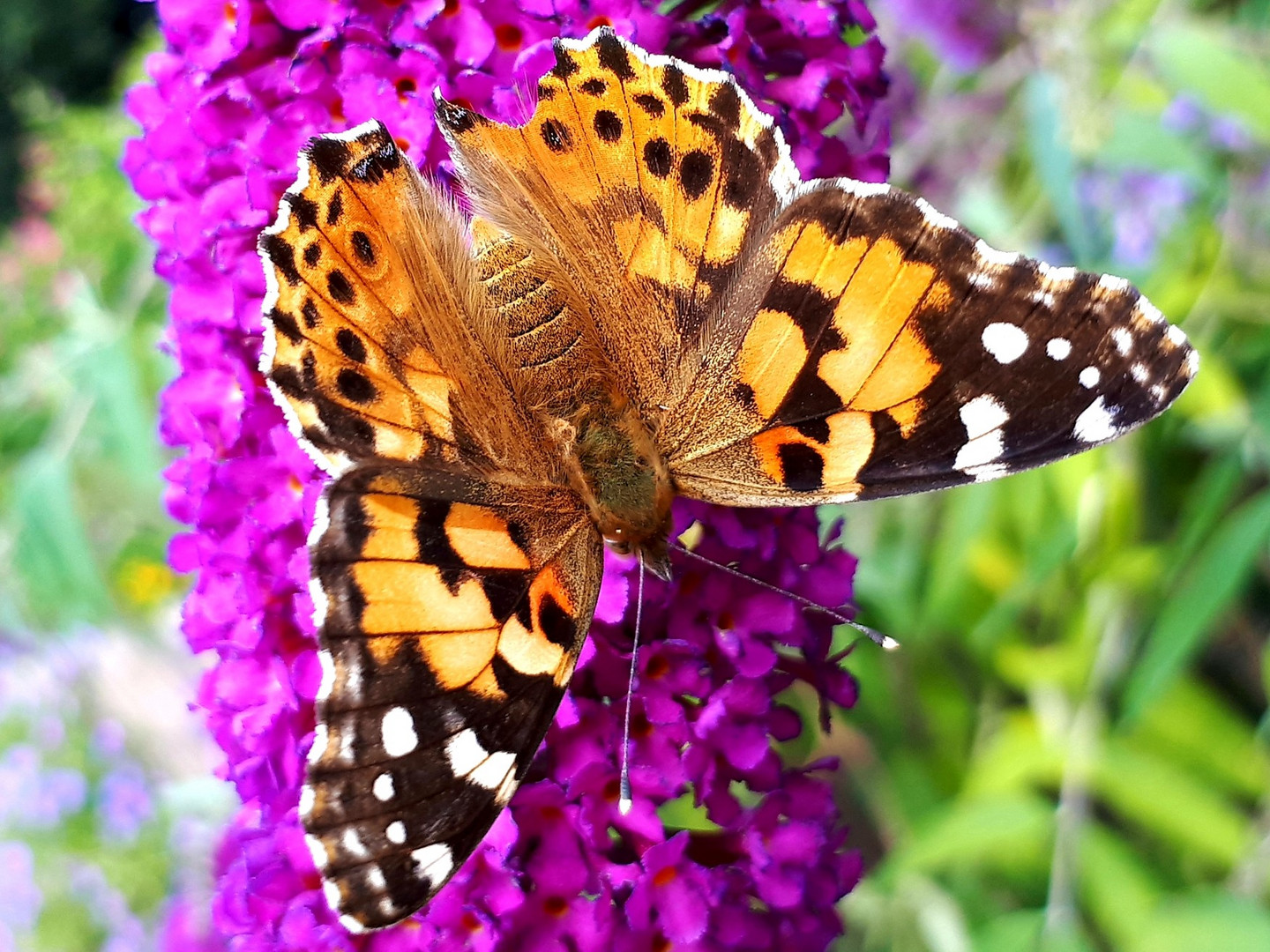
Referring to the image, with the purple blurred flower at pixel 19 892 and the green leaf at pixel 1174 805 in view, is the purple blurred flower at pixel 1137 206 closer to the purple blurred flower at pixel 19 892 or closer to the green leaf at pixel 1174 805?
the green leaf at pixel 1174 805

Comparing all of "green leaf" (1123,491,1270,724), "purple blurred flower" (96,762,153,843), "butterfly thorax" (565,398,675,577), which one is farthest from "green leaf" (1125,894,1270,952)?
"purple blurred flower" (96,762,153,843)

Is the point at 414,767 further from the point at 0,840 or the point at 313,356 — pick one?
the point at 0,840

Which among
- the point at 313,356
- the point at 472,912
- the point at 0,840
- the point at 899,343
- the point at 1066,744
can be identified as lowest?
the point at 0,840

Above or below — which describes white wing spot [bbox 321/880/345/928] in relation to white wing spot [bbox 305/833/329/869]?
below

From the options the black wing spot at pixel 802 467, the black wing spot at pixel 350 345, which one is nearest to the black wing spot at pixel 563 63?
the black wing spot at pixel 350 345

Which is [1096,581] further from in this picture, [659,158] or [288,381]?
[288,381]

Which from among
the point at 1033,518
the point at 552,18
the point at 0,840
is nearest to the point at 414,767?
the point at 552,18

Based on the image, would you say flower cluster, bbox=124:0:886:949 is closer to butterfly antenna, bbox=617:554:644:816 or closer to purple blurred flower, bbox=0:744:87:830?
butterfly antenna, bbox=617:554:644:816

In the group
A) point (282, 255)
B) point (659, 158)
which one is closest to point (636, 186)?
point (659, 158)
